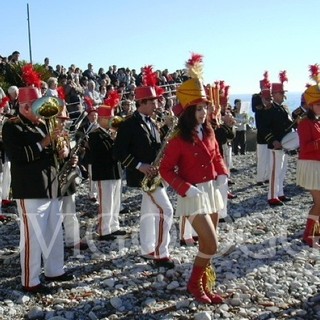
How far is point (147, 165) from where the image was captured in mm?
6195

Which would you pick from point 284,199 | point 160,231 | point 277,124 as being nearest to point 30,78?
point 160,231

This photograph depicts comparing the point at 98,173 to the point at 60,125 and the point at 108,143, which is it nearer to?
the point at 108,143

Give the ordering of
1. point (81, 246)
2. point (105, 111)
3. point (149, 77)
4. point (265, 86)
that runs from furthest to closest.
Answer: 1. point (265, 86)
2. point (105, 111)
3. point (81, 246)
4. point (149, 77)

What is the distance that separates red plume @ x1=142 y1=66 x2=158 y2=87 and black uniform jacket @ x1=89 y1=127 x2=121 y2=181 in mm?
1294

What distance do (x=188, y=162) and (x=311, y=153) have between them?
2.46 meters

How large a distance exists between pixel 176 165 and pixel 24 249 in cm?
172

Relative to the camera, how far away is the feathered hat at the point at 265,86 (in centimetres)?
1020

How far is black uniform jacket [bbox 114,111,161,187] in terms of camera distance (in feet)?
20.7

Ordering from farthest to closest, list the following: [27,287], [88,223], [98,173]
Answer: [88,223], [98,173], [27,287]

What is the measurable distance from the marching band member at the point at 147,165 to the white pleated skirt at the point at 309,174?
5.79ft

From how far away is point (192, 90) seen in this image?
4.98 m

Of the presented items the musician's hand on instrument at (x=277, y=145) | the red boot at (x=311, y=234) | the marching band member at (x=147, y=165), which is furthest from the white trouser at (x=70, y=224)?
the musician's hand on instrument at (x=277, y=145)

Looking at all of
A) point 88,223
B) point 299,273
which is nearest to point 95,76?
point 88,223

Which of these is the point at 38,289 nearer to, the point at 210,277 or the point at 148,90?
the point at 210,277
